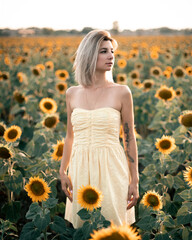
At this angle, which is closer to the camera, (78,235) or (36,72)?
(78,235)

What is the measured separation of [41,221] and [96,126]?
0.66m

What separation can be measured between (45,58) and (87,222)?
6919mm

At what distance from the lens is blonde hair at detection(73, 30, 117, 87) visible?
1790 millimetres

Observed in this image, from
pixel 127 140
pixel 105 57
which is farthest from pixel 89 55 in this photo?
pixel 127 140

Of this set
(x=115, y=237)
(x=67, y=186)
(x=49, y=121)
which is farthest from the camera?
(x=49, y=121)

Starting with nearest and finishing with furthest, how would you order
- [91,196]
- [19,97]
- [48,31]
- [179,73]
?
[91,196] < [19,97] < [179,73] < [48,31]

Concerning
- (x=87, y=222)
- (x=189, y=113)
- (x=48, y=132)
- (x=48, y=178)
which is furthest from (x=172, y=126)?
(x=87, y=222)

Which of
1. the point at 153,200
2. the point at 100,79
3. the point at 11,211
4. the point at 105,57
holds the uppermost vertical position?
the point at 105,57

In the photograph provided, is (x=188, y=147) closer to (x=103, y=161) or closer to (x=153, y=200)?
(x=153, y=200)

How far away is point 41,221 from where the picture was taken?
174cm

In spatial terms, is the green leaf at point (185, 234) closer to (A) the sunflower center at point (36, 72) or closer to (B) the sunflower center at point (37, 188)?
(B) the sunflower center at point (37, 188)

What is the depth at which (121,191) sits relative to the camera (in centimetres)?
180

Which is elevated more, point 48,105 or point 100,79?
point 100,79

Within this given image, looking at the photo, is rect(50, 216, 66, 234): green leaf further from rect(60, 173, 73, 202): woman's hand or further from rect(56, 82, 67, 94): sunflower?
rect(56, 82, 67, 94): sunflower
